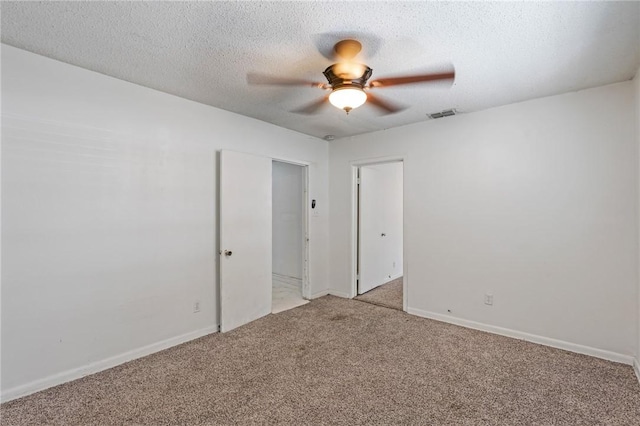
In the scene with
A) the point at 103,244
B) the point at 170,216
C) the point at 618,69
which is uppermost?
the point at 618,69

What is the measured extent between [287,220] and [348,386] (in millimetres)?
3809

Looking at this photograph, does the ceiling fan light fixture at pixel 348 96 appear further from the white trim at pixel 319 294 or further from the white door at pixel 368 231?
the white trim at pixel 319 294

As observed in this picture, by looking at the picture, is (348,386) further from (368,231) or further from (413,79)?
(368,231)

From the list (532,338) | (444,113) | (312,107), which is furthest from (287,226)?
(532,338)

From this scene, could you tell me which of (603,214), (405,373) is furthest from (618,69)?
(405,373)

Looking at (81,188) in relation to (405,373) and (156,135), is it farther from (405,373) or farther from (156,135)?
Answer: (405,373)

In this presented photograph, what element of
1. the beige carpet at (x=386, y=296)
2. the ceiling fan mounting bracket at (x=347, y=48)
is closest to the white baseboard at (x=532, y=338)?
the beige carpet at (x=386, y=296)

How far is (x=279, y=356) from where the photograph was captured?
277 cm

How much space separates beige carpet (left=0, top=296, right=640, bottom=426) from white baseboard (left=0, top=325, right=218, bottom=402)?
6 cm

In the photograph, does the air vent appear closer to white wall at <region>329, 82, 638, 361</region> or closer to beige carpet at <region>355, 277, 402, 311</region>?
white wall at <region>329, 82, 638, 361</region>

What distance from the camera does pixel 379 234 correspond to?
17.0 feet

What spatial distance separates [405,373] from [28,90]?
3607 millimetres

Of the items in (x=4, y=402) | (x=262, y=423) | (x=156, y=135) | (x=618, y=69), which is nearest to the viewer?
(x=262, y=423)

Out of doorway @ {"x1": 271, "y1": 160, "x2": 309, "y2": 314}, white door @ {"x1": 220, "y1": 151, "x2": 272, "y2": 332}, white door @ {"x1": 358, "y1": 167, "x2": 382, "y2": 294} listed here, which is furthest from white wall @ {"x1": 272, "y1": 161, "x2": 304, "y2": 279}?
white door @ {"x1": 220, "y1": 151, "x2": 272, "y2": 332}
